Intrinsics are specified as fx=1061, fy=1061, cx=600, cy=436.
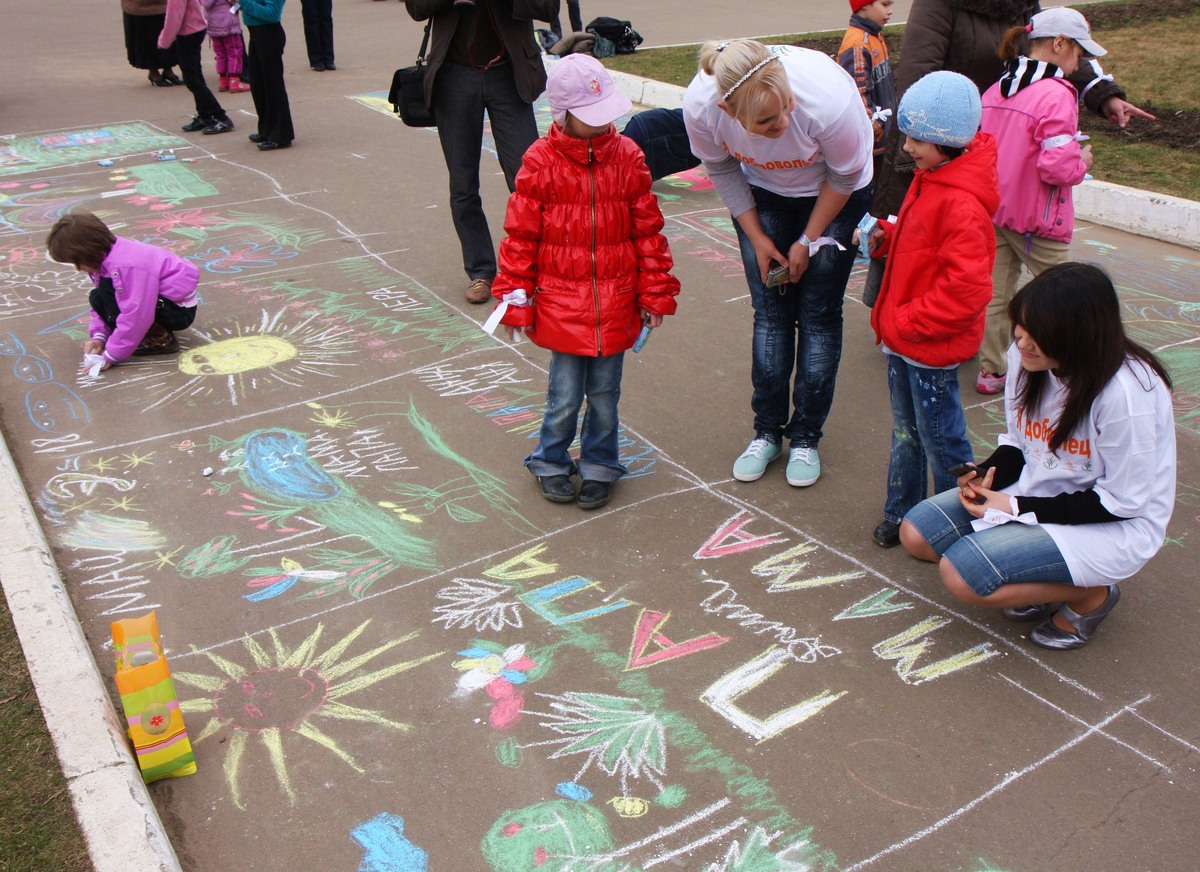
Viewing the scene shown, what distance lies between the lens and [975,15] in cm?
471

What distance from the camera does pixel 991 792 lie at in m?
2.57

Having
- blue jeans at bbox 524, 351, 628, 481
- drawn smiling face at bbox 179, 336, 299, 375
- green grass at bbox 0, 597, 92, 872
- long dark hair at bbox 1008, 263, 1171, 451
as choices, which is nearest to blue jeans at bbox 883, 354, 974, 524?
long dark hair at bbox 1008, 263, 1171, 451

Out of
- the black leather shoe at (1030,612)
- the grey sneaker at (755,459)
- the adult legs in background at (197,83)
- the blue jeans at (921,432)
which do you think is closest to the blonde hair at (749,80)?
the blue jeans at (921,432)

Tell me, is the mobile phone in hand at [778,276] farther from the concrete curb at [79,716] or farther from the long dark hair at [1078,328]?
the concrete curb at [79,716]

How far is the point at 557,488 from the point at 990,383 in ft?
6.58

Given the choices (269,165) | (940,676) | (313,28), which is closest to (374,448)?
(940,676)

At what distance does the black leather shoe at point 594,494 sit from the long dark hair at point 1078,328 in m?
1.58

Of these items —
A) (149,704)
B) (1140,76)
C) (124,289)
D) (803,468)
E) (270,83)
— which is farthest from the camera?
(1140,76)

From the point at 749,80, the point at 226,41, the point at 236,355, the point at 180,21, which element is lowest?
the point at 236,355

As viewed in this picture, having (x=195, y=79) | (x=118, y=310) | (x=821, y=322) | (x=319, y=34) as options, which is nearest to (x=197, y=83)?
(x=195, y=79)

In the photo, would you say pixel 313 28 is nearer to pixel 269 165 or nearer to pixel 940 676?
pixel 269 165

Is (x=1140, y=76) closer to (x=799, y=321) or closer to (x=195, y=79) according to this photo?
(x=799, y=321)

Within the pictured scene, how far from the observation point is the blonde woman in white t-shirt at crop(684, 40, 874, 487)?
322cm

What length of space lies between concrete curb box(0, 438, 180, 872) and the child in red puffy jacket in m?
1.66
